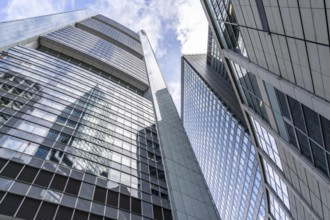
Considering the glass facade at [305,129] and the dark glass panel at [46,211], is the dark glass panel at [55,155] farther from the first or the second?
the glass facade at [305,129]

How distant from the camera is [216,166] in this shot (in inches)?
2854

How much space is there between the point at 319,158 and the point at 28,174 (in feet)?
57.0

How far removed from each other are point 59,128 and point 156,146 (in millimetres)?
11468

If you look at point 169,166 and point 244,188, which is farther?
point 244,188

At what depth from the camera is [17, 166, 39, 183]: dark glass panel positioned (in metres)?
16.3

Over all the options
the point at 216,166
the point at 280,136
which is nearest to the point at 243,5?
the point at 280,136

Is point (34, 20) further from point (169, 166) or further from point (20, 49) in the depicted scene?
point (169, 166)

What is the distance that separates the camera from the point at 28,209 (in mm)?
14430

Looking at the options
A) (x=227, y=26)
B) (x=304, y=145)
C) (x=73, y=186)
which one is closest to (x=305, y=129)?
(x=304, y=145)

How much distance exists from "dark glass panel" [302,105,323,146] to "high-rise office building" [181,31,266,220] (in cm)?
2177

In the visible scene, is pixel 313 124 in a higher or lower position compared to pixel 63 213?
higher

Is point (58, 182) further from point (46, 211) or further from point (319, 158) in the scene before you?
point (319, 158)

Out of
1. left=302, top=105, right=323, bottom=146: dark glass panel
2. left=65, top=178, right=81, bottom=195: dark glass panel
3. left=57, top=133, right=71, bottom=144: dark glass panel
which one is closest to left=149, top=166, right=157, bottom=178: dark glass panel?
left=65, top=178, right=81, bottom=195: dark glass panel

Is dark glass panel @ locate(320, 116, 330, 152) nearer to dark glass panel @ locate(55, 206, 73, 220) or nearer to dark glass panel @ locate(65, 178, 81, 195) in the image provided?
dark glass panel @ locate(55, 206, 73, 220)
